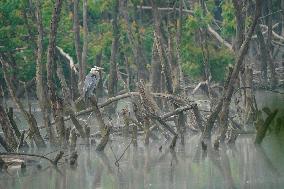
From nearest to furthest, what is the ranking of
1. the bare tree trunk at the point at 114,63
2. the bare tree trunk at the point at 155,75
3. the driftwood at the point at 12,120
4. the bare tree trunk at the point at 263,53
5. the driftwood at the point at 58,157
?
1. the driftwood at the point at 58,157
2. the driftwood at the point at 12,120
3. the bare tree trunk at the point at 155,75
4. the bare tree trunk at the point at 114,63
5. the bare tree trunk at the point at 263,53

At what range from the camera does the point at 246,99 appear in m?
20.9

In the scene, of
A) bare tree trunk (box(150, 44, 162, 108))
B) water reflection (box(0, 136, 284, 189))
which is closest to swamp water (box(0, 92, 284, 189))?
water reflection (box(0, 136, 284, 189))

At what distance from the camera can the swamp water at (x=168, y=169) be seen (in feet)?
49.9

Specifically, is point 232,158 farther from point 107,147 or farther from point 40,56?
point 40,56

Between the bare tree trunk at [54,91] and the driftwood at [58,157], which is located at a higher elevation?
the bare tree trunk at [54,91]

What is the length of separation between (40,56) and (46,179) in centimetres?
453

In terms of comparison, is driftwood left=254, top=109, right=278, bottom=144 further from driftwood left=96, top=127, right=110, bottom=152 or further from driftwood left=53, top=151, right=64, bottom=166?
driftwood left=53, top=151, right=64, bottom=166

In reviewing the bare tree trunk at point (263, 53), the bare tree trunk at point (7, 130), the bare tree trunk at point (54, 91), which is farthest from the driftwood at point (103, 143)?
the bare tree trunk at point (263, 53)

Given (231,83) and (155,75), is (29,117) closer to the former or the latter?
(231,83)

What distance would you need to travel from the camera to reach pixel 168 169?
16609 mm

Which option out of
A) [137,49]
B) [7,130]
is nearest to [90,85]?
[7,130]

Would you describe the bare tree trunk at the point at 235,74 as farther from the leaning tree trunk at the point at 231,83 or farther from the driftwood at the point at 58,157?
the driftwood at the point at 58,157

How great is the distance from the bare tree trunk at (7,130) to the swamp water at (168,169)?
0.70 m

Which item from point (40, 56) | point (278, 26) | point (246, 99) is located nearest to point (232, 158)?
point (246, 99)
